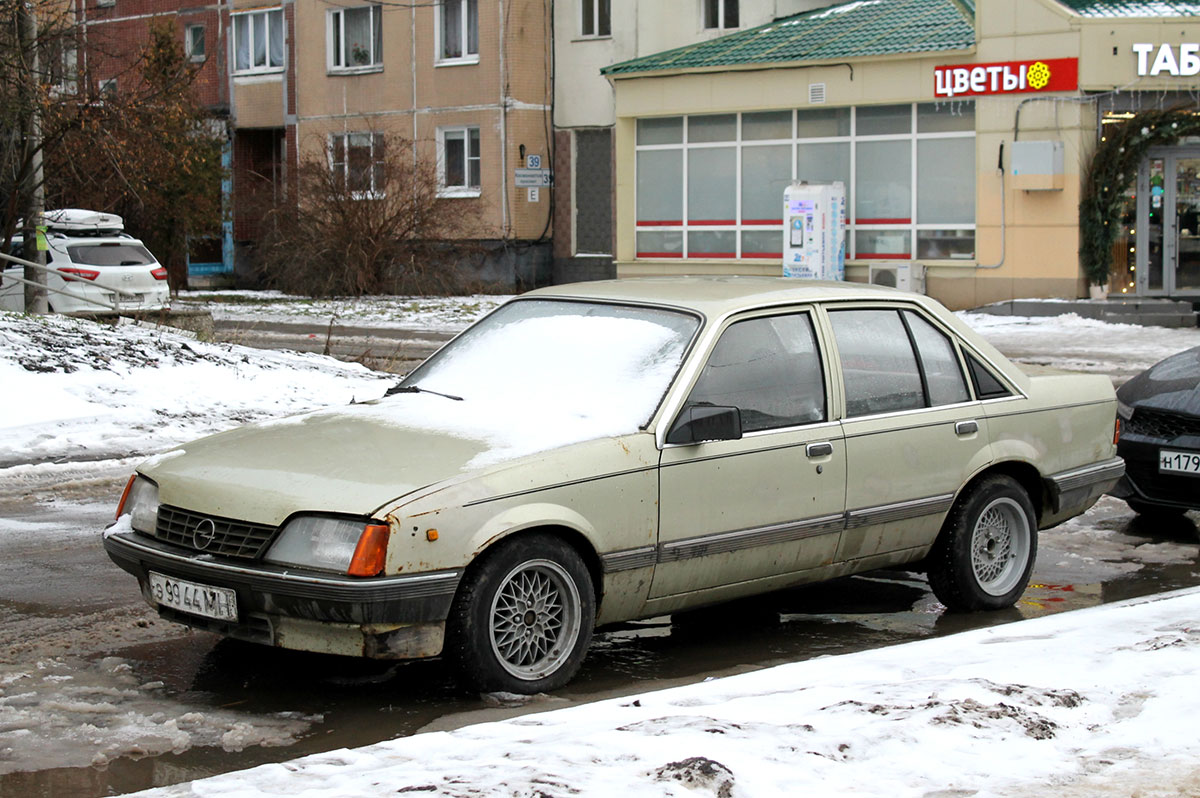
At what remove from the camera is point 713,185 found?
98.4 ft

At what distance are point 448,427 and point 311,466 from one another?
59 centimetres

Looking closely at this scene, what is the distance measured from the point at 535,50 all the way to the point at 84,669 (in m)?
30.7

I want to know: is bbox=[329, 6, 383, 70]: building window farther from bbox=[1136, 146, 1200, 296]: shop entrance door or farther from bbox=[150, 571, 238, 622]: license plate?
bbox=[150, 571, 238, 622]: license plate

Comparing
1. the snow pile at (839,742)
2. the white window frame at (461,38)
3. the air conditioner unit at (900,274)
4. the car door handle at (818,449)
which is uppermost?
the white window frame at (461,38)

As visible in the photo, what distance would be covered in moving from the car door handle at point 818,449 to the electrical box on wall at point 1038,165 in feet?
67.2

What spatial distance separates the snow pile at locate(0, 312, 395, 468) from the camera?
1166 centimetres

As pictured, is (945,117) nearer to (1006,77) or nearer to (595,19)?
(1006,77)

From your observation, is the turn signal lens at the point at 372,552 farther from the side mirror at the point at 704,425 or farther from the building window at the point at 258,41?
the building window at the point at 258,41

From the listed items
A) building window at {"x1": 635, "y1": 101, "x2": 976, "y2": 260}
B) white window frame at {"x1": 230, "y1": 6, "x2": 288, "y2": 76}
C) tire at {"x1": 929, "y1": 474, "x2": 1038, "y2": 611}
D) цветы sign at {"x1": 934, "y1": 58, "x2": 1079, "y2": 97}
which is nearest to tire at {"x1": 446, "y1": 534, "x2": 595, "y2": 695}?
tire at {"x1": 929, "y1": 474, "x2": 1038, "y2": 611}

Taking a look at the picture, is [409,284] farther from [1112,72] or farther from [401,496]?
[401,496]

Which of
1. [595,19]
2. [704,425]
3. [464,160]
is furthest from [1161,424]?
[464,160]

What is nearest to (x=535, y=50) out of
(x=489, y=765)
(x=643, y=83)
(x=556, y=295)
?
(x=643, y=83)

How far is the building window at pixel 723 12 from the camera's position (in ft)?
109

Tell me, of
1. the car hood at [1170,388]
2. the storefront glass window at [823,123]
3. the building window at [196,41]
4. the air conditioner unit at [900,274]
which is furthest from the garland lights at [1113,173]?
the building window at [196,41]
